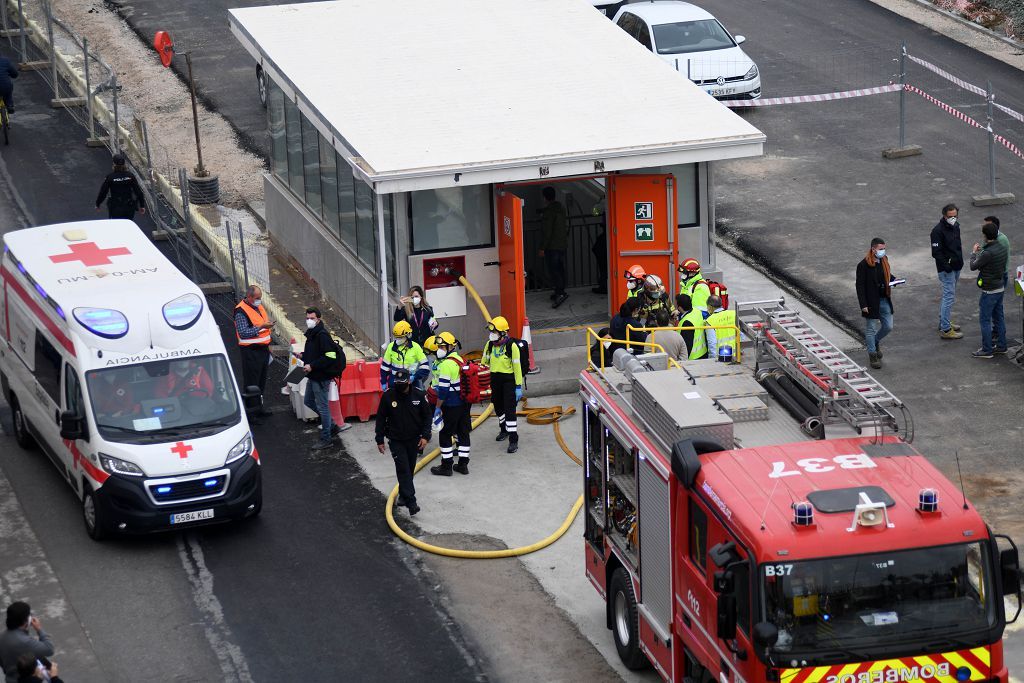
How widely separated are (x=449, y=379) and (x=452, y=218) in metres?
3.73

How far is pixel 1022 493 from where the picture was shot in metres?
17.2

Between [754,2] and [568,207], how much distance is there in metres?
14.5

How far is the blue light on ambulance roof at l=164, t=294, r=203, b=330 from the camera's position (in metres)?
17.1

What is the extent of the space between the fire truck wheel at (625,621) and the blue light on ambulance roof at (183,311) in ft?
18.6

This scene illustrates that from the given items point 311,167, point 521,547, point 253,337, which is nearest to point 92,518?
point 253,337

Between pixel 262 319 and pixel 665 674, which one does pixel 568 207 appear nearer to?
pixel 262 319

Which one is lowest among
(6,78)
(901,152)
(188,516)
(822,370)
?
(188,516)

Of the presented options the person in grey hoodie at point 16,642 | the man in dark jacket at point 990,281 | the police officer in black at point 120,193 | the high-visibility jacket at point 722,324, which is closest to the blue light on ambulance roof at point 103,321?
the person in grey hoodie at point 16,642

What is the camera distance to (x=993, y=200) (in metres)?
26.1

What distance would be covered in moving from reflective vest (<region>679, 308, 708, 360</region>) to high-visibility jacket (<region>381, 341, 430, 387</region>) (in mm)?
3024

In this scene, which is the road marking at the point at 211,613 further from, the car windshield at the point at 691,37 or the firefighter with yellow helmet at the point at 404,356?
the car windshield at the point at 691,37

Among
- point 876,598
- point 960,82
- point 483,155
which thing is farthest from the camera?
point 960,82

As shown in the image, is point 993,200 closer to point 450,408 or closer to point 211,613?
point 450,408

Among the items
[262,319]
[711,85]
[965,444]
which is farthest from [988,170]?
[262,319]
